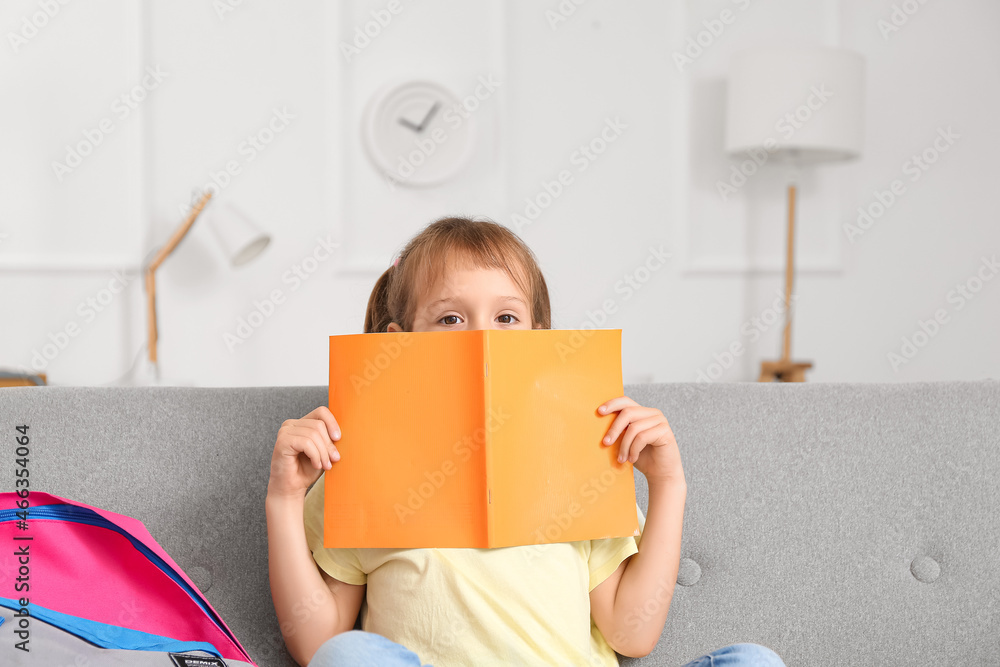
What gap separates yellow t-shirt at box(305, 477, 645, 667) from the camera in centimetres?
86

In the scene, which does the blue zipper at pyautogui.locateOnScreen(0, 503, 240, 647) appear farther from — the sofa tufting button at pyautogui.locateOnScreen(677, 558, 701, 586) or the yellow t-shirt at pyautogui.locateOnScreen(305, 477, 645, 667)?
the sofa tufting button at pyautogui.locateOnScreen(677, 558, 701, 586)

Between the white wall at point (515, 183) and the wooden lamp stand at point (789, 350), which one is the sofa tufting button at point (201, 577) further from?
the wooden lamp stand at point (789, 350)

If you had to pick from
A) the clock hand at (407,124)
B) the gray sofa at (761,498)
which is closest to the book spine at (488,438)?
the gray sofa at (761,498)

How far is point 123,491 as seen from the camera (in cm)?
98

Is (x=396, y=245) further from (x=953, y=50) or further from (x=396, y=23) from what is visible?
(x=953, y=50)

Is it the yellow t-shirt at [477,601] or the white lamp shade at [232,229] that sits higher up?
the white lamp shade at [232,229]

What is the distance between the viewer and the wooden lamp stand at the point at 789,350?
2.64 m

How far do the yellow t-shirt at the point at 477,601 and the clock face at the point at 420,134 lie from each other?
187cm

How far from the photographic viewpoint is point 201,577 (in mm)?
981

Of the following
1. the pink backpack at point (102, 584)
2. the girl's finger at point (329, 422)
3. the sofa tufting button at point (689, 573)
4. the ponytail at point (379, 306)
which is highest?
the ponytail at point (379, 306)

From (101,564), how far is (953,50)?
3153mm

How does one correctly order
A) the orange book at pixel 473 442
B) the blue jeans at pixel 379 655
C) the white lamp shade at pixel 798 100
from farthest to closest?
the white lamp shade at pixel 798 100 → the orange book at pixel 473 442 → the blue jeans at pixel 379 655

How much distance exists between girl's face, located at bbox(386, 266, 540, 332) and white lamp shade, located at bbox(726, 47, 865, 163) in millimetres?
1774

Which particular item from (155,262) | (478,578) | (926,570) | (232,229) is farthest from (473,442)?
(155,262)
